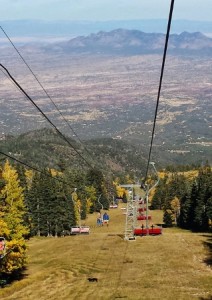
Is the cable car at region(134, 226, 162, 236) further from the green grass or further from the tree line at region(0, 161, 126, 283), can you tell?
the tree line at region(0, 161, 126, 283)

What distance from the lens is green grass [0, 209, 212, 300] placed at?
45.4 meters

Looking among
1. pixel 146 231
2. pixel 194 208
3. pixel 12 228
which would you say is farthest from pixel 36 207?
pixel 12 228

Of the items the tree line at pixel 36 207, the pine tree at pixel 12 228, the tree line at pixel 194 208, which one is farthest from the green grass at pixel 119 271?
the tree line at pixel 194 208

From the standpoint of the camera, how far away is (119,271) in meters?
54.0

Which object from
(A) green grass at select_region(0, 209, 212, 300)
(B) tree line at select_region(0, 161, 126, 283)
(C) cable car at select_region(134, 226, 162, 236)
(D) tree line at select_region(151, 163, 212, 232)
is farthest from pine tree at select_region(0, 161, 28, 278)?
(D) tree line at select_region(151, 163, 212, 232)

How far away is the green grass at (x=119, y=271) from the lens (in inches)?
1789

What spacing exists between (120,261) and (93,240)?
16935 millimetres

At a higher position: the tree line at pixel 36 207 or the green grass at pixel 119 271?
the tree line at pixel 36 207

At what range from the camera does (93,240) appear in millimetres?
75188

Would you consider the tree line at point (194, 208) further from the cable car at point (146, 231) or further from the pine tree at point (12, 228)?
the pine tree at point (12, 228)

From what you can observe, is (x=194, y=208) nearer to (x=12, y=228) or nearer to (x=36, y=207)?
(x=36, y=207)

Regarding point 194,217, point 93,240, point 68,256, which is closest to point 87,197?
point 194,217

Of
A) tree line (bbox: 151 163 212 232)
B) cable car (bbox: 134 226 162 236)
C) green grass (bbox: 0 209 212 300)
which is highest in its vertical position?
tree line (bbox: 151 163 212 232)

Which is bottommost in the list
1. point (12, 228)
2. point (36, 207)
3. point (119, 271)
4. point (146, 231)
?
point (119, 271)
